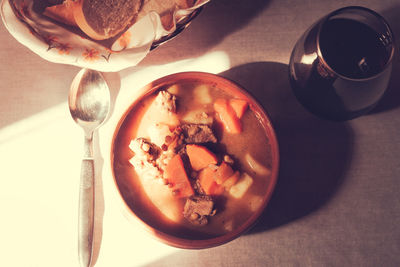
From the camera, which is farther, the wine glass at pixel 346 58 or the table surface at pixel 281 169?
the table surface at pixel 281 169

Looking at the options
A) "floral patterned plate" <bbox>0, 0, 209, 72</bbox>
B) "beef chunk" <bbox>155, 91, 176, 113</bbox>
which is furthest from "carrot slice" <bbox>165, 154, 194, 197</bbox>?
"floral patterned plate" <bbox>0, 0, 209, 72</bbox>

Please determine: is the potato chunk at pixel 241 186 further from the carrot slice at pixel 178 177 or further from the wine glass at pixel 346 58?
the wine glass at pixel 346 58

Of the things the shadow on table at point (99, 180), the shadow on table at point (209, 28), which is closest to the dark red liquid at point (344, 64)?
the shadow on table at point (209, 28)

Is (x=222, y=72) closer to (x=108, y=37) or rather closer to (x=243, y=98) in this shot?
(x=243, y=98)

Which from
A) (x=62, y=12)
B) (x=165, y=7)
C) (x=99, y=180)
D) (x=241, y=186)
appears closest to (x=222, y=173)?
(x=241, y=186)

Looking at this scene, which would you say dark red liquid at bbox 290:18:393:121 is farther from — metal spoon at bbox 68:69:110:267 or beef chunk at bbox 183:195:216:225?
metal spoon at bbox 68:69:110:267

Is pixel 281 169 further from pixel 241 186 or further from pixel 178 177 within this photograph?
pixel 178 177

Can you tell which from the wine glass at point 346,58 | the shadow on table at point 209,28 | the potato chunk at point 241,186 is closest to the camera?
the wine glass at point 346,58
